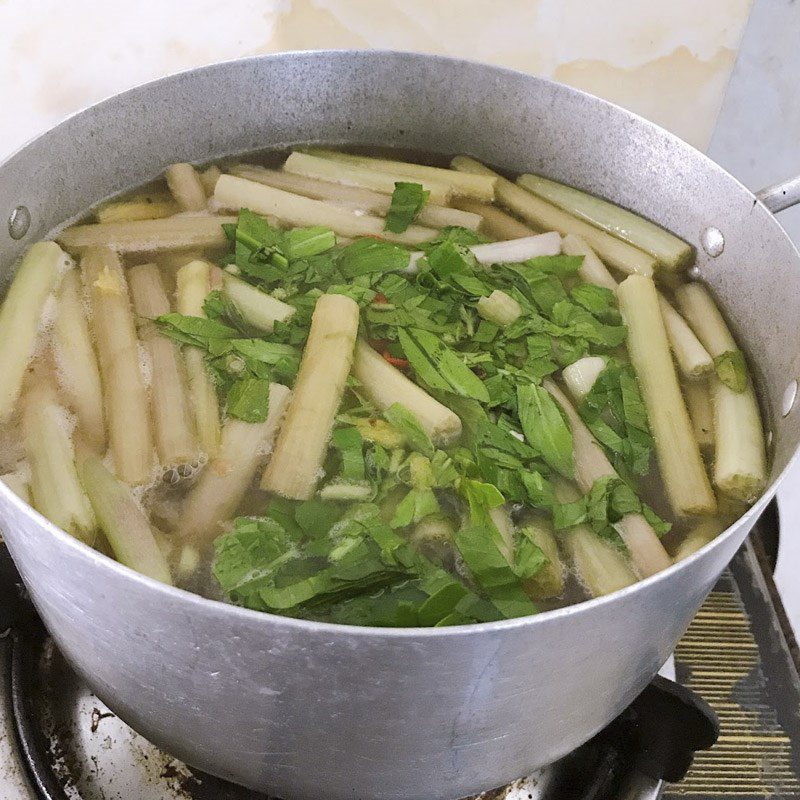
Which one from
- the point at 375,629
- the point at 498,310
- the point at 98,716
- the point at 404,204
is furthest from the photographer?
the point at 404,204

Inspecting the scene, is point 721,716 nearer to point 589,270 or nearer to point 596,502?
point 596,502

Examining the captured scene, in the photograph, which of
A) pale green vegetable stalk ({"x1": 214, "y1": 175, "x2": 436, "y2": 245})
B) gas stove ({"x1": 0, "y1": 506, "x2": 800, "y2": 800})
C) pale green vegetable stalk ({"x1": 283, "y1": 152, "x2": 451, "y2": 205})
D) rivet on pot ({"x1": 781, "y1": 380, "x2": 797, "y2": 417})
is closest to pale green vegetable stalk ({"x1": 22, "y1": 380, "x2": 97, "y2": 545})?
gas stove ({"x1": 0, "y1": 506, "x2": 800, "y2": 800})

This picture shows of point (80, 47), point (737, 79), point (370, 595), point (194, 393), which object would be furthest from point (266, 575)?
point (737, 79)

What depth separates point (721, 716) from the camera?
1.03 m

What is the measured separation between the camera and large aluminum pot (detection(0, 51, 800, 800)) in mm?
532

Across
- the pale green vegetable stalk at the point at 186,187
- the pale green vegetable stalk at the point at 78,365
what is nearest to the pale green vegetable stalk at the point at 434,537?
the pale green vegetable stalk at the point at 78,365

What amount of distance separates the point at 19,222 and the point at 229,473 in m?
0.37

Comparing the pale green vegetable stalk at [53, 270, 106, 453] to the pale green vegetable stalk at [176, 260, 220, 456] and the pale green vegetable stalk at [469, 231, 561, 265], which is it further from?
the pale green vegetable stalk at [469, 231, 561, 265]

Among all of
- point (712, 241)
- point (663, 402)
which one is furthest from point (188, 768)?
point (712, 241)

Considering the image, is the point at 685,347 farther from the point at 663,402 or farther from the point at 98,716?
the point at 98,716

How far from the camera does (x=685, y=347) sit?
0.97m

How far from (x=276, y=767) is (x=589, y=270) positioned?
642 mm

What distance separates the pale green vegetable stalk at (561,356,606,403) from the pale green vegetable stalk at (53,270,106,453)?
1.51 ft

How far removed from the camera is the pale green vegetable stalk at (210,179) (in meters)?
1.08
